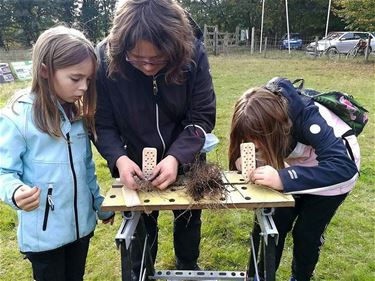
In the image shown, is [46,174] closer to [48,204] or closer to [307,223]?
[48,204]

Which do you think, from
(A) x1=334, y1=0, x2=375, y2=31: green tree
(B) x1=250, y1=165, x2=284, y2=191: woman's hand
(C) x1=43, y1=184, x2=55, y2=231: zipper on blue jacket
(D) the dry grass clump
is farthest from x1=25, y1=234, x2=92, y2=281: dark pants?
(A) x1=334, y1=0, x2=375, y2=31: green tree

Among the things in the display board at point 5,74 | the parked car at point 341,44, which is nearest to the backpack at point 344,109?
the display board at point 5,74

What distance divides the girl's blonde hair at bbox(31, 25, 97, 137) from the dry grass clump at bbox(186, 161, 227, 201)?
0.54 m

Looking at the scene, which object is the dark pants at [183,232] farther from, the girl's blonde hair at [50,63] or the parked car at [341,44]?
the parked car at [341,44]

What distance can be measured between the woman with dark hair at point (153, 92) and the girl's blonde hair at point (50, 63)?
13 cm

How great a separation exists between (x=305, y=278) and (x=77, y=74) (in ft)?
5.16

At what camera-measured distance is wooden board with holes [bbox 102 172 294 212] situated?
1381 mm

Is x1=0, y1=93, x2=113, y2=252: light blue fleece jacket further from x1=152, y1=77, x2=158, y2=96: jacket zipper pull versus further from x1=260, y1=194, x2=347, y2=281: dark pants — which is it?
x1=260, y1=194, x2=347, y2=281: dark pants

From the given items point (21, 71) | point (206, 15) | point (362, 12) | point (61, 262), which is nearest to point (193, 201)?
point (61, 262)

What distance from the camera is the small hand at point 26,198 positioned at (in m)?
1.35

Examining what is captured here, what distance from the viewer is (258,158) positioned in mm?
1706

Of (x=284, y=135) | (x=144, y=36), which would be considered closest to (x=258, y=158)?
(x=284, y=135)

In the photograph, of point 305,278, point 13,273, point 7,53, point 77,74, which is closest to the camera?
point 77,74

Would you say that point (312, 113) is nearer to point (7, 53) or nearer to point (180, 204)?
point (180, 204)
